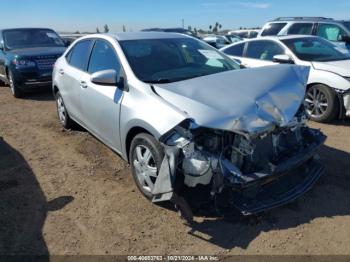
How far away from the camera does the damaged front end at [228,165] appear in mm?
3230

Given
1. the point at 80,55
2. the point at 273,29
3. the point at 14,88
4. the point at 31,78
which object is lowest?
the point at 14,88

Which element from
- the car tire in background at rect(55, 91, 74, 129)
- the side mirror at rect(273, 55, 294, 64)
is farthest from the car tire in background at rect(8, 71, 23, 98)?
the side mirror at rect(273, 55, 294, 64)

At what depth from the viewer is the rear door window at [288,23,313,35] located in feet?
35.1

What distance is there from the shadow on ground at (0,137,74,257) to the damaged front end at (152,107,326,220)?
120cm

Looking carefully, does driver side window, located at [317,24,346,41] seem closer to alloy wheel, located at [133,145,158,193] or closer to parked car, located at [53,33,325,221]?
parked car, located at [53,33,325,221]

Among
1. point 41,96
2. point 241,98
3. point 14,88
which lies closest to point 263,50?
point 241,98

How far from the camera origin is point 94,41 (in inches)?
203

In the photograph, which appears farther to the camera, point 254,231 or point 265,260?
point 254,231

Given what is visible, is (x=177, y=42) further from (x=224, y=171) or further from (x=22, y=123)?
(x=22, y=123)

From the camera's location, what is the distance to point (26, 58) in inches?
368

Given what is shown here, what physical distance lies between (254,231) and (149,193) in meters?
1.14

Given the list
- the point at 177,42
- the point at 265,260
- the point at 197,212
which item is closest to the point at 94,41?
the point at 177,42

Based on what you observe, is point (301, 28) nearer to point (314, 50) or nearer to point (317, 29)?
point (317, 29)

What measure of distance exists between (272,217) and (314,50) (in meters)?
4.83
